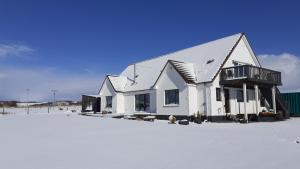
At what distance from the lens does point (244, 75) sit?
24.0 m

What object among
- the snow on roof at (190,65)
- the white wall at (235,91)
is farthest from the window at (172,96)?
the white wall at (235,91)

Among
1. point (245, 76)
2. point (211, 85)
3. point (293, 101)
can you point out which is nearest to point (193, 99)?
point (211, 85)

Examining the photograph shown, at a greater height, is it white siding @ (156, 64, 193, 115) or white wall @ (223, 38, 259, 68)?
white wall @ (223, 38, 259, 68)

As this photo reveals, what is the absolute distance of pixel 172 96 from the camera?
26781 millimetres

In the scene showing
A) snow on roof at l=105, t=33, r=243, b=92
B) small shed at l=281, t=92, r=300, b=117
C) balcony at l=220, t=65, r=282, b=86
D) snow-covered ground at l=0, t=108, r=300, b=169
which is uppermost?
snow on roof at l=105, t=33, r=243, b=92

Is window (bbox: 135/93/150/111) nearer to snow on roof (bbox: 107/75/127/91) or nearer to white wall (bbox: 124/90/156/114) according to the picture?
white wall (bbox: 124/90/156/114)

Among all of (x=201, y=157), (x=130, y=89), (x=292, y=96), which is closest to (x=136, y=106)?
(x=130, y=89)

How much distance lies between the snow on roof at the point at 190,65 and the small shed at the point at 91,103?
4.77 meters

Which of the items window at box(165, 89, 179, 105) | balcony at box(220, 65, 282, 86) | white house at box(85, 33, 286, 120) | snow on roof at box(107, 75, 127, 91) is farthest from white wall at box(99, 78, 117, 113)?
balcony at box(220, 65, 282, 86)

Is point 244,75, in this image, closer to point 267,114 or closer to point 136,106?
point 267,114

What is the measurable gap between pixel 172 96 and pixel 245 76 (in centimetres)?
653

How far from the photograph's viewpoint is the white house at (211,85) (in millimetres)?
24766

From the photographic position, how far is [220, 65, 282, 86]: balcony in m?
23.9

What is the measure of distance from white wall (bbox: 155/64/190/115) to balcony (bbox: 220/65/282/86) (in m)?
2.95
